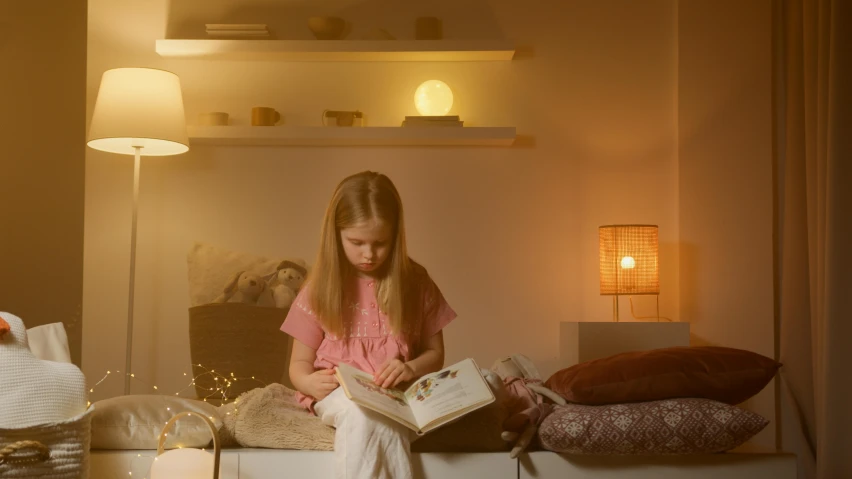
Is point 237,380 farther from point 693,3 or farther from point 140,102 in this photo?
point 693,3

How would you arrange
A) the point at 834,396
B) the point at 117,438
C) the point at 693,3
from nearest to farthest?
the point at 117,438 → the point at 834,396 → the point at 693,3

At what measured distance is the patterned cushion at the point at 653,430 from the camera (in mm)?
1443

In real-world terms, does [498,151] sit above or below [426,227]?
above

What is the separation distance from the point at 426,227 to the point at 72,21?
1.51 m

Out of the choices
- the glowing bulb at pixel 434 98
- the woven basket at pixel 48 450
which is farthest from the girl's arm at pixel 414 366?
the glowing bulb at pixel 434 98

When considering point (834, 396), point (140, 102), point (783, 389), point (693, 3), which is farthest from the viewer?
point (693, 3)

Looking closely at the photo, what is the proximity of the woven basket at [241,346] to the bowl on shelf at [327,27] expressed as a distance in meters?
1.17

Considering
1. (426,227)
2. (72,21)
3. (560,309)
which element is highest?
(72,21)

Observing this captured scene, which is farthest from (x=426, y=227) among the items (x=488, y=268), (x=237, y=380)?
(x=237, y=380)

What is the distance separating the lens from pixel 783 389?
257 centimetres

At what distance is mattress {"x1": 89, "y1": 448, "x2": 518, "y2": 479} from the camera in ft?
4.84

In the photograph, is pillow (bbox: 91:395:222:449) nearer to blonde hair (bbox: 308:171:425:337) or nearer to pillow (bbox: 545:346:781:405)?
blonde hair (bbox: 308:171:425:337)

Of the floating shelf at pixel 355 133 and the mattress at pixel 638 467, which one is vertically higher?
the floating shelf at pixel 355 133

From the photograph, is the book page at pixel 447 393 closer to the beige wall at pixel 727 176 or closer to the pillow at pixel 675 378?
the pillow at pixel 675 378
